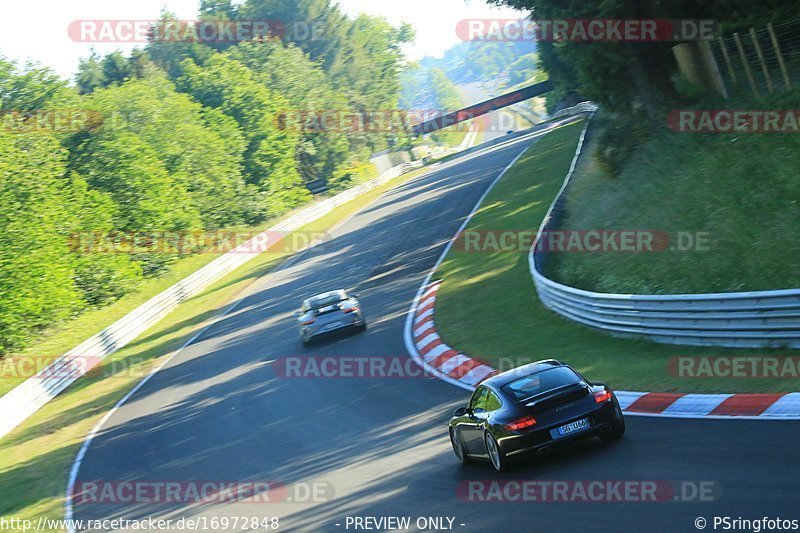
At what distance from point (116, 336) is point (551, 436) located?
25184 mm

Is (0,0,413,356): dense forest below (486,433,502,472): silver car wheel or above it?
above

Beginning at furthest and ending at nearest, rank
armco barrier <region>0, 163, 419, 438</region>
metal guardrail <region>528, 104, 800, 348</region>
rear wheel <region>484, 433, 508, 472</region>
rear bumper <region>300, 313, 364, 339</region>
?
1. armco barrier <region>0, 163, 419, 438</region>
2. rear bumper <region>300, 313, 364, 339</region>
3. metal guardrail <region>528, 104, 800, 348</region>
4. rear wheel <region>484, 433, 508, 472</region>

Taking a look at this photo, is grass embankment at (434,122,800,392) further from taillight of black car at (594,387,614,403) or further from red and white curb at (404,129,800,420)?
taillight of black car at (594,387,614,403)

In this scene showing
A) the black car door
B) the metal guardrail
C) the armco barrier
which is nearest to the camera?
the black car door

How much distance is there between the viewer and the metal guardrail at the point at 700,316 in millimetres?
12231

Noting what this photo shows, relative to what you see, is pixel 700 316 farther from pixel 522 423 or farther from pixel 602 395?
pixel 522 423

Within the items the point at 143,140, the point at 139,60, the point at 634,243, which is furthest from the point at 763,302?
the point at 139,60

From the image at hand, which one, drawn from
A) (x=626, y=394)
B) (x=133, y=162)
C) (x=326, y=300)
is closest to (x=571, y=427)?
(x=626, y=394)

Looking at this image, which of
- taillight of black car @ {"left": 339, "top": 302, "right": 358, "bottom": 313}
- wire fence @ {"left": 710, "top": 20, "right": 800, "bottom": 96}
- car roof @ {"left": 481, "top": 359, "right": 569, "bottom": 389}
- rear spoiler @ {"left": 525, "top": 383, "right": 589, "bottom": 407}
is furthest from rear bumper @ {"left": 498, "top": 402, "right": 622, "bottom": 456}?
wire fence @ {"left": 710, "top": 20, "right": 800, "bottom": 96}

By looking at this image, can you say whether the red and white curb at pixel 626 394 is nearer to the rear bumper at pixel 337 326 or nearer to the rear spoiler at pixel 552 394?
the rear bumper at pixel 337 326

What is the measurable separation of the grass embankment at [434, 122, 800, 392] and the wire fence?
764 cm

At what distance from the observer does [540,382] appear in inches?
408

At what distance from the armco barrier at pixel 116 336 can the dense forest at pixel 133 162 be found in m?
3.94

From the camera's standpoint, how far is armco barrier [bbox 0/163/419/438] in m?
24.1
